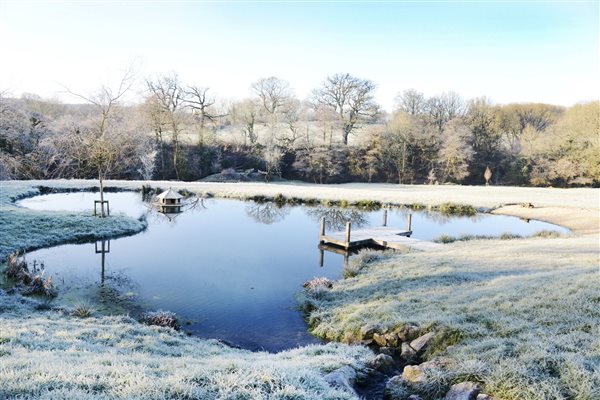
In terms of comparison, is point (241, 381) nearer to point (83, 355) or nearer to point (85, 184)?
point (83, 355)

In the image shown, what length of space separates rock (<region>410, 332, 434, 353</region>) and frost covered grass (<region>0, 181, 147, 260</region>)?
13302 mm

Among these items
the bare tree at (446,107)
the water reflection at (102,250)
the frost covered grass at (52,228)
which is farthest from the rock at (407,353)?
the bare tree at (446,107)

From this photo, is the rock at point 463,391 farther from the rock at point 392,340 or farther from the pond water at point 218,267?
the pond water at point 218,267

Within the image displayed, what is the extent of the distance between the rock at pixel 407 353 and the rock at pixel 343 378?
1.59 meters

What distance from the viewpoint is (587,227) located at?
23.9m

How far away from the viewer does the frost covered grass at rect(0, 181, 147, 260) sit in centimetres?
1590

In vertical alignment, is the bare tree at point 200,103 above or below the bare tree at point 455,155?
above

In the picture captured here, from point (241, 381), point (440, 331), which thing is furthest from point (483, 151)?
point (241, 381)

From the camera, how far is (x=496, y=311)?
8531 millimetres

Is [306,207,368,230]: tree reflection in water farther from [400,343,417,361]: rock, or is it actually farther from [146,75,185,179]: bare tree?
[146,75,185,179]: bare tree

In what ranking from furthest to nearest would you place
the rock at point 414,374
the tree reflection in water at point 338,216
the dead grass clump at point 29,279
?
the tree reflection in water at point 338,216, the dead grass clump at point 29,279, the rock at point 414,374

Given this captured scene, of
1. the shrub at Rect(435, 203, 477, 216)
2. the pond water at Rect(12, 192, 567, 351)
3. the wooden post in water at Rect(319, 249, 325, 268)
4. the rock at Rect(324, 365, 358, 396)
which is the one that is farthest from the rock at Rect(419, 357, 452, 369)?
the shrub at Rect(435, 203, 477, 216)

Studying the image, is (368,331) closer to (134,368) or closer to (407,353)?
(407,353)

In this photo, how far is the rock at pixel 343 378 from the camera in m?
5.81
